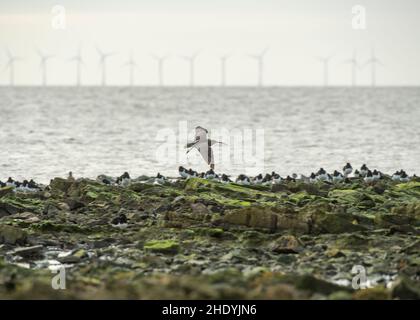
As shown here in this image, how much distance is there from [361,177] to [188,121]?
198 ft

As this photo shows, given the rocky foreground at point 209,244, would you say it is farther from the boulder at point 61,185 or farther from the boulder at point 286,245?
the boulder at point 61,185

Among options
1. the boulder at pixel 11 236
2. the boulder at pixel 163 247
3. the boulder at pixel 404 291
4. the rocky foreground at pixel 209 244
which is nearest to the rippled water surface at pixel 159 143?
the rocky foreground at pixel 209 244

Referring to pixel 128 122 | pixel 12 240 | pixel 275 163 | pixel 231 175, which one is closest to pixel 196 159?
pixel 275 163

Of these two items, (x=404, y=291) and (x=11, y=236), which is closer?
(x=404, y=291)

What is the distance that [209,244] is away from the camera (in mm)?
16469

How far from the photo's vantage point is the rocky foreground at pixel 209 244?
1218 centimetres

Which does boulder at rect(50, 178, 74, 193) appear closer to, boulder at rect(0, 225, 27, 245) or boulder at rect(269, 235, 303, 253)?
boulder at rect(0, 225, 27, 245)

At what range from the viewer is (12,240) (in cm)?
1667

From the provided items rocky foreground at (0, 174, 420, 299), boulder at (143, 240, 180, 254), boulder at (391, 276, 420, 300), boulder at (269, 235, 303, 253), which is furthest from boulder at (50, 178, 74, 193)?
boulder at (391, 276, 420, 300)

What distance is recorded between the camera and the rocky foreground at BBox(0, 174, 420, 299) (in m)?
12.2

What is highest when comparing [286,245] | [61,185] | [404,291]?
[61,185]

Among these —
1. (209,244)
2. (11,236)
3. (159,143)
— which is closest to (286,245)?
(209,244)

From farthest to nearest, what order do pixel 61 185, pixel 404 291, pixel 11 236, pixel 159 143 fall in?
1. pixel 159 143
2. pixel 61 185
3. pixel 11 236
4. pixel 404 291

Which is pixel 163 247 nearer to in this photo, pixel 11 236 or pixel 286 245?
pixel 286 245
